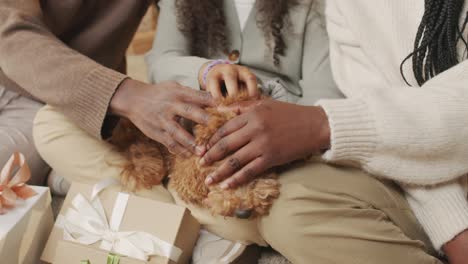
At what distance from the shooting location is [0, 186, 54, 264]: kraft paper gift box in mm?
744

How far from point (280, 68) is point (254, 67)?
0.20 ft

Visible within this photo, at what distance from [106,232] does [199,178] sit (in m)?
0.19

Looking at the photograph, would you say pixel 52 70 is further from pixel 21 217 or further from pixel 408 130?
pixel 408 130

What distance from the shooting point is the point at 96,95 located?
2.53ft

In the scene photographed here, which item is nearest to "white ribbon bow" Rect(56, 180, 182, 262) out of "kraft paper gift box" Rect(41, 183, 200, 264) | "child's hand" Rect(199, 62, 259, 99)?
"kraft paper gift box" Rect(41, 183, 200, 264)

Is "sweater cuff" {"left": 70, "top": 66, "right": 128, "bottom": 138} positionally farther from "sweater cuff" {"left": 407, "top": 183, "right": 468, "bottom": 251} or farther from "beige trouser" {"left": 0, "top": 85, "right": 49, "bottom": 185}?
"sweater cuff" {"left": 407, "top": 183, "right": 468, "bottom": 251}

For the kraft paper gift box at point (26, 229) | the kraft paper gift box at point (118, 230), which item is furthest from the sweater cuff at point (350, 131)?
the kraft paper gift box at point (26, 229)

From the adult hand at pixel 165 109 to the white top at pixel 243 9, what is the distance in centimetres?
30

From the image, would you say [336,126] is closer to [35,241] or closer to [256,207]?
[256,207]

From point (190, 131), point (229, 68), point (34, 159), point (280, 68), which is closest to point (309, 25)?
point (280, 68)

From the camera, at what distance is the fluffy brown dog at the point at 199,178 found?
0.68m

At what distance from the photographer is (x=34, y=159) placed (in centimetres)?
101

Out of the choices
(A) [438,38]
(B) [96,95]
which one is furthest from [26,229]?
(A) [438,38]

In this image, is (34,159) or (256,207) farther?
(34,159)
